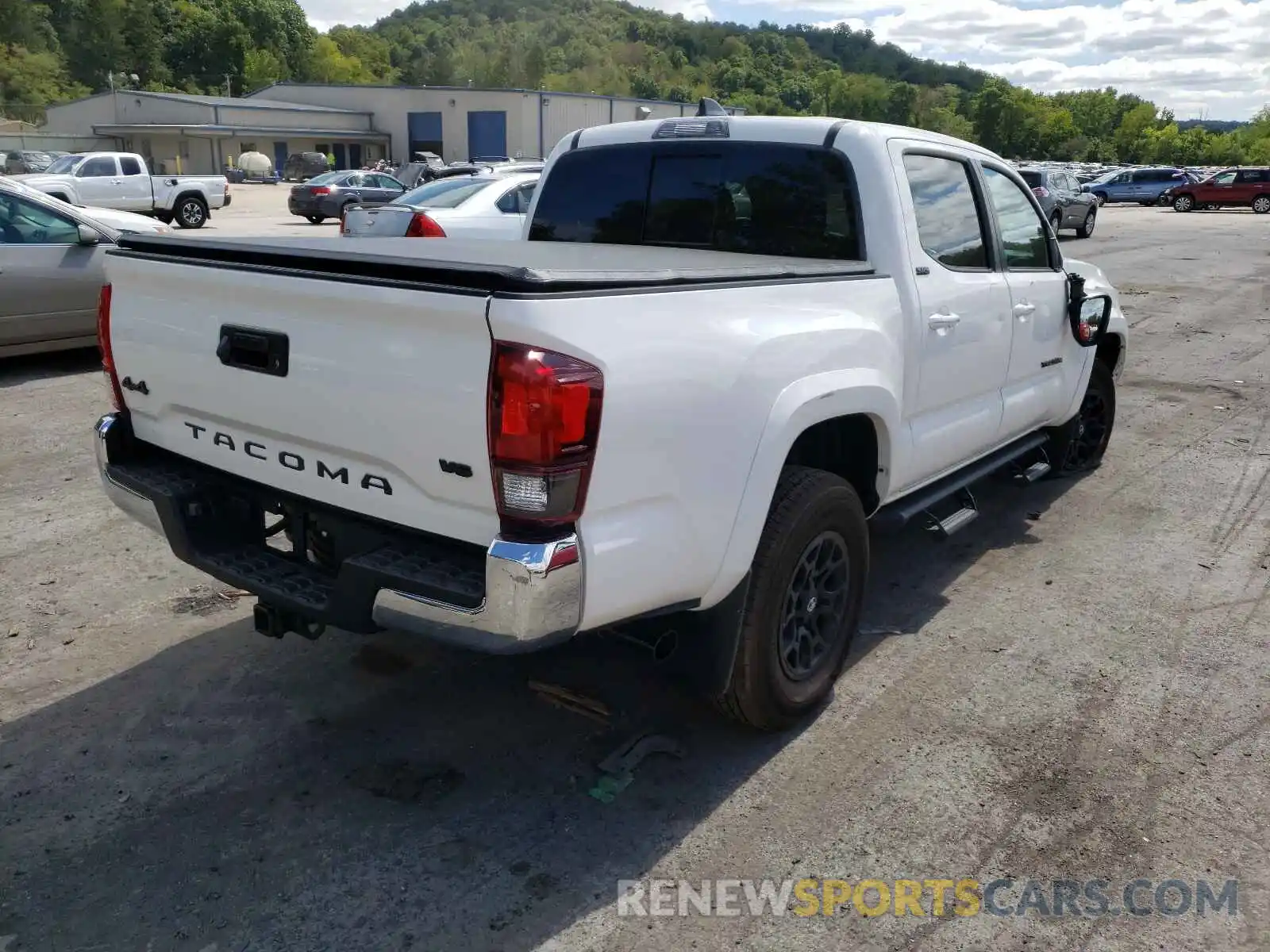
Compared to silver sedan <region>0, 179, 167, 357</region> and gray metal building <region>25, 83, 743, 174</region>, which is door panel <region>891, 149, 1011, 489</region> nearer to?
silver sedan <region>0, 179, 167, 357</region>

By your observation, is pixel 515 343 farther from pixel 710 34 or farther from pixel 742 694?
pixel 710 34

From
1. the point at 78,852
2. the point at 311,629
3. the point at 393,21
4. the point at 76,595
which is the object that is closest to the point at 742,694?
the point at 311,629

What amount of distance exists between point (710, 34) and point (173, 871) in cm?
21094

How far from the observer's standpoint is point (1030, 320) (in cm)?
480

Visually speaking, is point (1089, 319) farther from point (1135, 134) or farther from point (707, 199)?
point (1135, 134)

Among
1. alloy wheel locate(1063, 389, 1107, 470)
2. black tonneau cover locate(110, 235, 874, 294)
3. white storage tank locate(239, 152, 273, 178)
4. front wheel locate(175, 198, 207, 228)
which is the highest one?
black tonneau cover locate(110, 235, 874, 294)

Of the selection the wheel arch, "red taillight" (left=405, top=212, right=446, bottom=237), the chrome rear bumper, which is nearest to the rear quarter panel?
the wheel arch

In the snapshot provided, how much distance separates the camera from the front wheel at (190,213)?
25.4 metres

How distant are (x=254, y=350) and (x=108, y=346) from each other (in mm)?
907

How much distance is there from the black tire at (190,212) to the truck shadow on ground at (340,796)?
24.3m

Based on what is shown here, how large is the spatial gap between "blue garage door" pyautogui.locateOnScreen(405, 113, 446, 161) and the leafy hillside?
4318 centimetres

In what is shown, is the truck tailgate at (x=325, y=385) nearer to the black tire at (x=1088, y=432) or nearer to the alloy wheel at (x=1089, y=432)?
the black tire at (x=1088, y=432)

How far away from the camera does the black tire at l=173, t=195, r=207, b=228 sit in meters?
25.4

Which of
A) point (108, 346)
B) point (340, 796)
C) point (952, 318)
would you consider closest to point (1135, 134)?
point (952, 318)
